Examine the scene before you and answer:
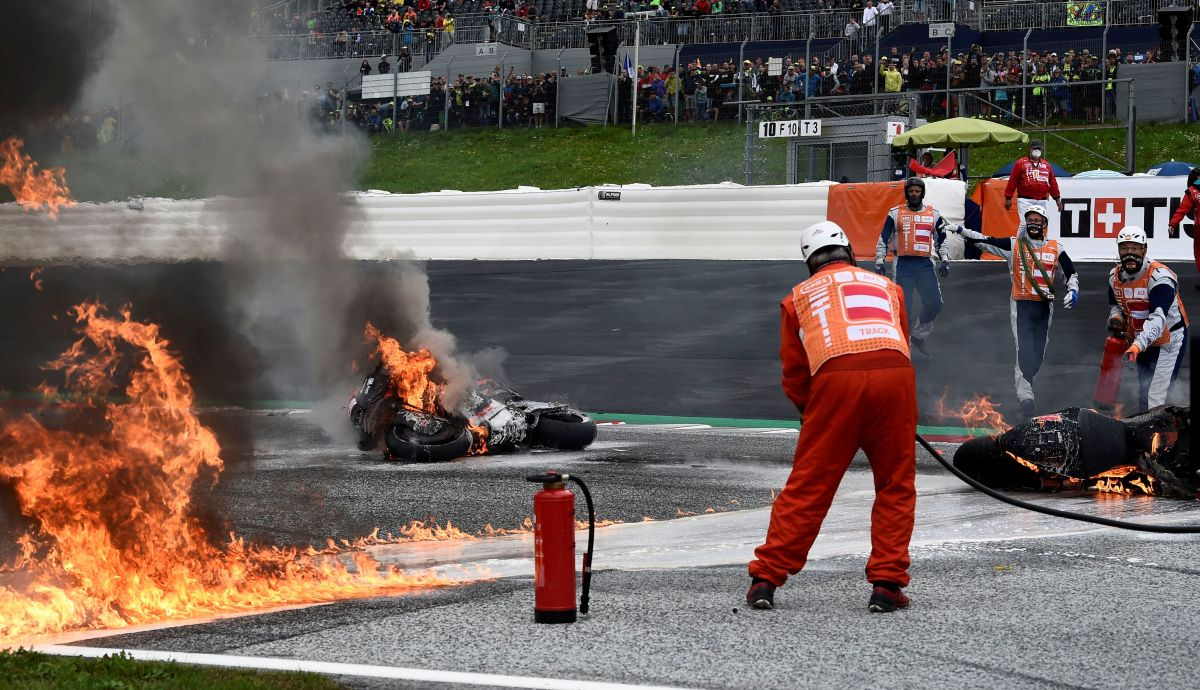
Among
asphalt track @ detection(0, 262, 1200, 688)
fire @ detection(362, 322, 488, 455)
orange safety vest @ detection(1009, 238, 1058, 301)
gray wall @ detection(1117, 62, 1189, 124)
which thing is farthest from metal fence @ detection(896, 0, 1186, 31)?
fire @ detection(362, 322, 488, 455)

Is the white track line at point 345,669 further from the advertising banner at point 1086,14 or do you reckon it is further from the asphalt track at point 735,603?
the advertising banner at point 1086,14

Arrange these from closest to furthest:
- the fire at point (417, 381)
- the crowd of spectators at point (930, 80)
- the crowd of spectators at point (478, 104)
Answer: the fire at point (417, 381), the crowd of spectators at point (930, 80), the crowd of spectators at point (478, 104)

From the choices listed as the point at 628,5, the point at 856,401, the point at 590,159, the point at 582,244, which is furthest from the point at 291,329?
the point at 628,5

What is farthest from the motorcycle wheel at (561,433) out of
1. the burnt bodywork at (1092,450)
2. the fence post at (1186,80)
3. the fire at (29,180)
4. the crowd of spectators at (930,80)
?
the fence post at (1186,80)

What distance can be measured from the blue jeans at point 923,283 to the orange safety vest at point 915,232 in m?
0.10

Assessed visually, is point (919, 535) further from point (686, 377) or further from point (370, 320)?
point (686, 377)

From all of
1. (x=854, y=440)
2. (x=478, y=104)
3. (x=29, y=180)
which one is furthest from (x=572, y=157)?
(x=854, y=440)

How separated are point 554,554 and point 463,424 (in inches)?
235

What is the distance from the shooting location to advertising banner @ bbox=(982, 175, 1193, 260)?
1870cm

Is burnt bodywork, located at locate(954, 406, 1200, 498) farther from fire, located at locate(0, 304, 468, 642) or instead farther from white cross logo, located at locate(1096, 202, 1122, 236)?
white cross logo, located at locate(1096, 202, 1122, 236)

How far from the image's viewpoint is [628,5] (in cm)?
3912

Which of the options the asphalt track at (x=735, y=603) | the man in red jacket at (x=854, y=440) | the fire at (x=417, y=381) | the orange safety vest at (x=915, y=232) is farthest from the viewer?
the orange safety vest at (x=915, y=232)

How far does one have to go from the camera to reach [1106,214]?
19203mm

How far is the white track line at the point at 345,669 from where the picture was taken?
4840 millimetres
